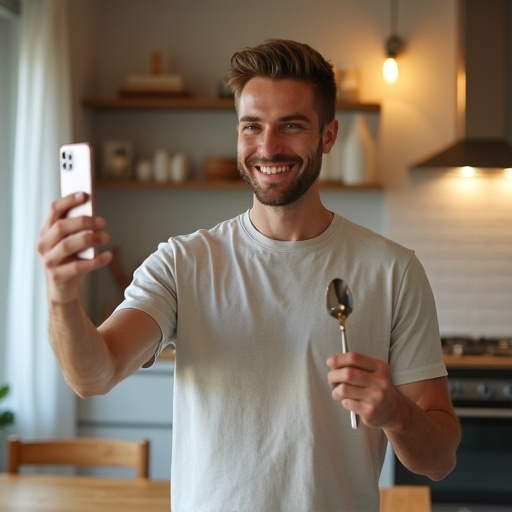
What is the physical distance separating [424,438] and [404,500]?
0.89m

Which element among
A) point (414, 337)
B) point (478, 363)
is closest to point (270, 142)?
point (414, 337)

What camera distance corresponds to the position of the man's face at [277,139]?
73.2 inches

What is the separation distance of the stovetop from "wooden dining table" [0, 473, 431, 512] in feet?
6.54

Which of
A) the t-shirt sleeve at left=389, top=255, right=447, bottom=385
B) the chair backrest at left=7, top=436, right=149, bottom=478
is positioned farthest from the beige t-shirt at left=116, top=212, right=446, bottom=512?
the chair backrest at left=7, top=436, right=149, bottom=478

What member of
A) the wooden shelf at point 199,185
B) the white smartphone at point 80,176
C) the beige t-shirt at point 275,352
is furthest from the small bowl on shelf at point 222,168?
the white smartphone at point 80,176

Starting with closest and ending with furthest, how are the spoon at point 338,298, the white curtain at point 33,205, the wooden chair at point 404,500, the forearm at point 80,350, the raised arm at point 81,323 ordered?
the raised arm at point 81,323
the forearm at point 80,350
the spoon at point 338,298
the wooden chair at point 404,500
the white curtain at point 33,205

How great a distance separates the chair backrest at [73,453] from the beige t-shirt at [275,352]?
3.37ft

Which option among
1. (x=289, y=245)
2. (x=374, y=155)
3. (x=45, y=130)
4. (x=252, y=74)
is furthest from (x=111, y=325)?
(x=374, y=155)

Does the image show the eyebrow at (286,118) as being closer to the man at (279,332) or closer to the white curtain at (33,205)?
the man at (279,332)

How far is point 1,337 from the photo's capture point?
4.52m

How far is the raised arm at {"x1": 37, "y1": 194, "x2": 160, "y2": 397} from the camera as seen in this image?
1.32 metres

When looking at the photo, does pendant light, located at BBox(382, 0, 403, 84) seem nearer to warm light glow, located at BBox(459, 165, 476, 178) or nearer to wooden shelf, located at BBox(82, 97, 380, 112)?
wooden shelf, located at BBox(82, 97, 380, 112)

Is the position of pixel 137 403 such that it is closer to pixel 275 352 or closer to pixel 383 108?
pixel 383 108

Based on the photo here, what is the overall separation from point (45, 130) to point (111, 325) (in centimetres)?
272
